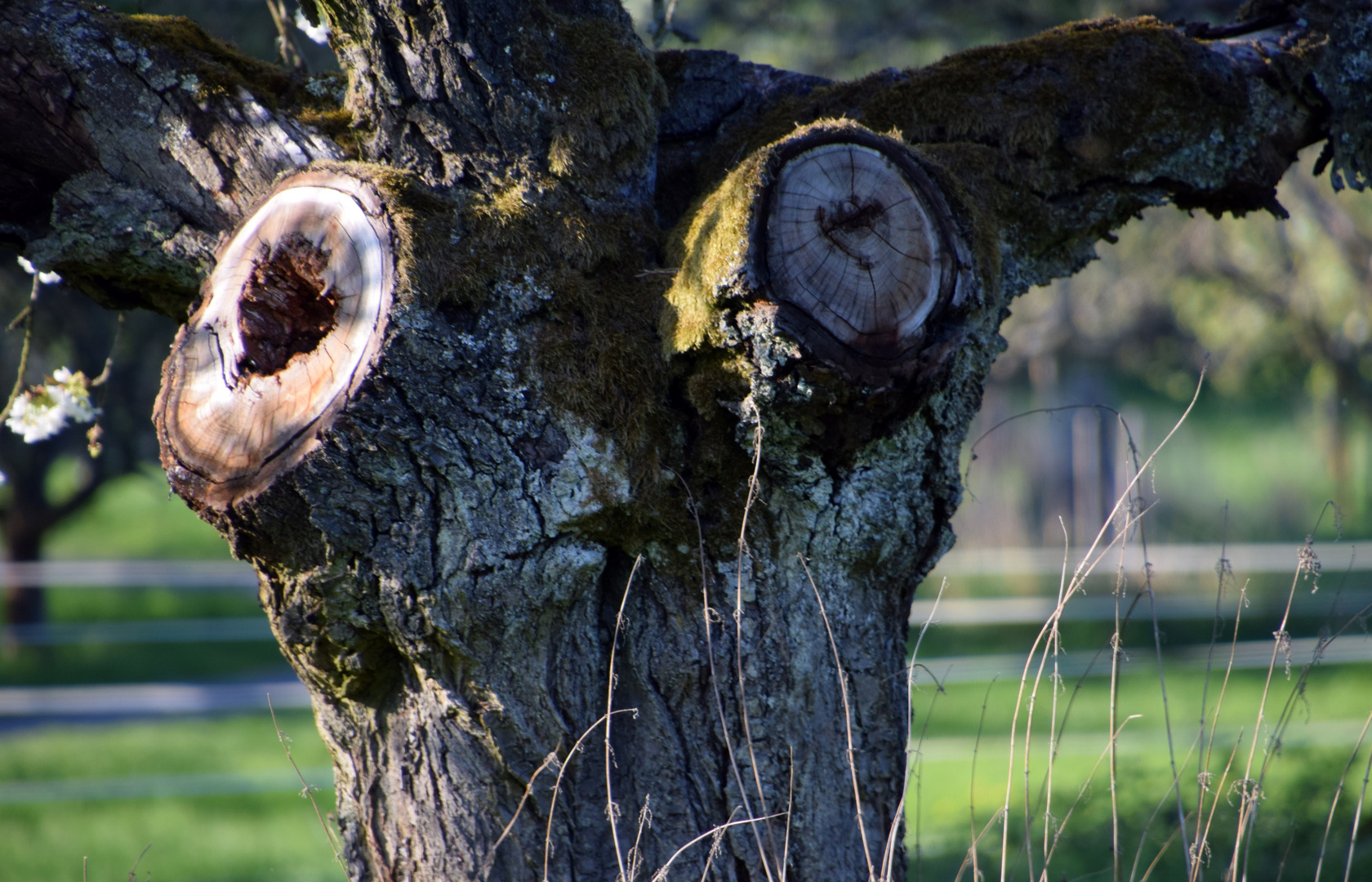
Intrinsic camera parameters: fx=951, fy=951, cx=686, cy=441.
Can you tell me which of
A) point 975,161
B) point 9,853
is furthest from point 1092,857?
point 9,853

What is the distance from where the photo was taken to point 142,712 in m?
8.89

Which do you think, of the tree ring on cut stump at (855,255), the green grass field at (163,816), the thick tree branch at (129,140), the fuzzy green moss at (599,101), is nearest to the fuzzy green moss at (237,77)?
the thick tree branch at (129,140)

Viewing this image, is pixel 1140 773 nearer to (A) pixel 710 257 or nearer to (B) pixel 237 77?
(A) pixel 710 257

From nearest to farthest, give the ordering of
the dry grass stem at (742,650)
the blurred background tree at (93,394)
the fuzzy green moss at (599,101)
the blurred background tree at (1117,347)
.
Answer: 1. the dry grass stem at (742,650)
2. the fuzzy green moss at (599,101)
3. the blurred background tree at (93,394)
4. the blurred background tree at (1117,347)

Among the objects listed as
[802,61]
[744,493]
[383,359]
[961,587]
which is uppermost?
[802,61]

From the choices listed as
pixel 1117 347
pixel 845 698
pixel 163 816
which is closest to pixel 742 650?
pixel 845 698

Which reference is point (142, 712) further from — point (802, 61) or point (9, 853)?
point (802, 61)

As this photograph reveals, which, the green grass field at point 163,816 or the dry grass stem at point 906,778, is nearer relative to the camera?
the dry grass stem at point 906,778

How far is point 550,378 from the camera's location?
6.80 feet

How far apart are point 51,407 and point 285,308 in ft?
5.53

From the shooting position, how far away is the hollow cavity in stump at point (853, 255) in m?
1.92

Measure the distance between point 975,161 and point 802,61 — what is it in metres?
7.75

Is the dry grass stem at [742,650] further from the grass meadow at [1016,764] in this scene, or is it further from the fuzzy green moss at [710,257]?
the grass meadow at [1016,764]

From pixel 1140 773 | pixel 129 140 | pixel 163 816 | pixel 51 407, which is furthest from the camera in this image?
pixel 163 816
